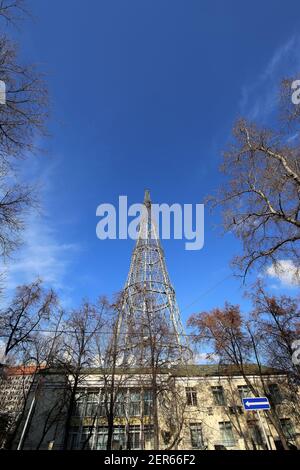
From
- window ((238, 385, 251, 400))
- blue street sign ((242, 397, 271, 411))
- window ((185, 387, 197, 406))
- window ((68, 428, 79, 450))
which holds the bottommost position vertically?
window ((68, 428, 79, 450))

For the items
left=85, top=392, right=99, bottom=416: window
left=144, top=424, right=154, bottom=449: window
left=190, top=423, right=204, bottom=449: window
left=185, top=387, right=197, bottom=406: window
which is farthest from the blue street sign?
left=85, top=392, right=99, bottom=416: window

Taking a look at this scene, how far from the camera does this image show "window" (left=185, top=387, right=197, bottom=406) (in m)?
27.9

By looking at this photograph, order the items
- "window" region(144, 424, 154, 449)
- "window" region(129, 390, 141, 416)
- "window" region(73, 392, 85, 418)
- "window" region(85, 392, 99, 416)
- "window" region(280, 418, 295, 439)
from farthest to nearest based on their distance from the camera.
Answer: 1. "window" region(85, 392, 99, 416)
2. "window" region(73, 392, 85, 418)
3. "window" region(129, 390, 141, 416)
4. "window" region(280, 418, 295, 439)
5. "window" region(144, 424, 154, 449)

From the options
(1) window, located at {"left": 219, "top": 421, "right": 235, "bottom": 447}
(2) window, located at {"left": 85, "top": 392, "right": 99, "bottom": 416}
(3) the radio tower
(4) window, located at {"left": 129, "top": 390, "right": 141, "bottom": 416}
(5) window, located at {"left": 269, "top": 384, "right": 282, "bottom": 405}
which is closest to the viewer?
(3) the radio tower

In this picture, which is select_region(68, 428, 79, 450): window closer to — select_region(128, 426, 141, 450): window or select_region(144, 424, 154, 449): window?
select_region(128, 426, 141, 450): window

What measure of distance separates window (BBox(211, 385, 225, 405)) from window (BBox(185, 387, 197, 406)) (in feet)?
6.64

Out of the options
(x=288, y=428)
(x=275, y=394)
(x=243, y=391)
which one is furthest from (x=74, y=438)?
(x=275, y=394)

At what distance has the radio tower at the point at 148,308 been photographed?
2085cm

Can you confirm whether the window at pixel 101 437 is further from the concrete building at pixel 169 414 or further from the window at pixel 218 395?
the window at pixel 218 395

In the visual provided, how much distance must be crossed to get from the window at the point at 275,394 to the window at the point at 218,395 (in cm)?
502

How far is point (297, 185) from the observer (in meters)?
9.50

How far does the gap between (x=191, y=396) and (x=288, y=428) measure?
31.3 ft

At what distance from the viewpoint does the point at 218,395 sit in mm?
28500
